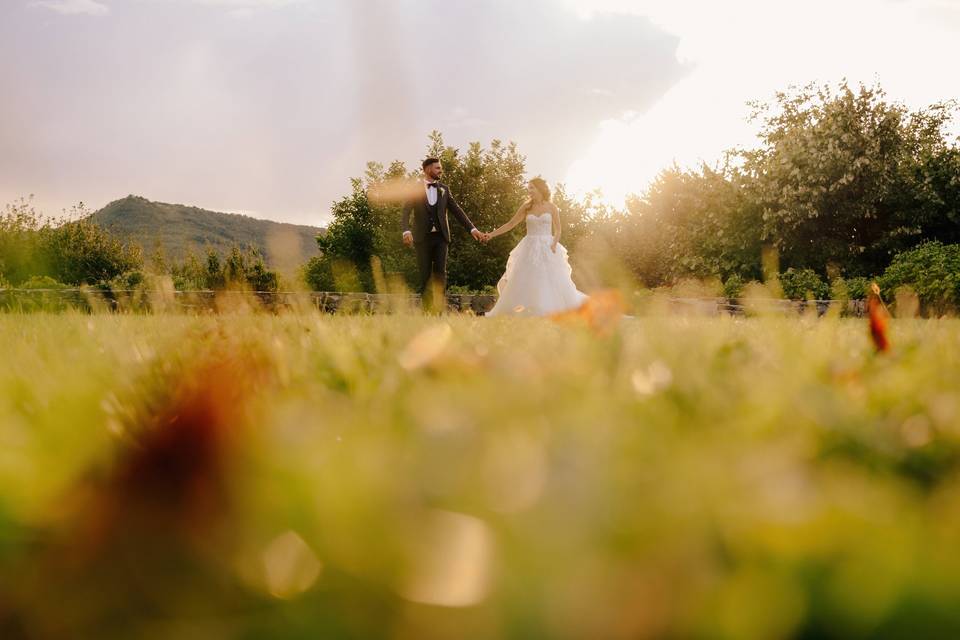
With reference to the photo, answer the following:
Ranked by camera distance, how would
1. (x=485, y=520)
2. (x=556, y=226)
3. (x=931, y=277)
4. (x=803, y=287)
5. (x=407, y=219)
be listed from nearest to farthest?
1. (x=485, y=520)
2. (x=407, y=219)
3. (x=556, y=226)
4. (x=931, y=277)
5. (x=803, y=287)

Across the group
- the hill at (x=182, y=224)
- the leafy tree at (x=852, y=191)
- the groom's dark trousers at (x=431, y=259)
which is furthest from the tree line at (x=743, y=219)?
the hill at (x=182, y=224)

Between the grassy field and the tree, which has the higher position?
the tree

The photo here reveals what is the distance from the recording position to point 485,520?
563mm

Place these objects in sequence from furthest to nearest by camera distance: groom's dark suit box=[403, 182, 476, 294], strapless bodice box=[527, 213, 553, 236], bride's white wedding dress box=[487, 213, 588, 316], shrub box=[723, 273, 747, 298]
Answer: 1. shrub box=[723, 273, 747, 298]
2. strapless bodice box=[527, 213, 553, 236]
3. bride's white wedding dress box=[487, 213, 588, 316]
4. groom's dark suit box=[403, 182, 476, 294]

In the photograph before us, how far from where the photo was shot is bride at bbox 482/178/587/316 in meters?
12.5

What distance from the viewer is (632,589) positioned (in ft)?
1.62

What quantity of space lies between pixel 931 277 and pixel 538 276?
10.2m

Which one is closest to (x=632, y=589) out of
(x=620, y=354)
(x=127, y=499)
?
(x=127, y=499)

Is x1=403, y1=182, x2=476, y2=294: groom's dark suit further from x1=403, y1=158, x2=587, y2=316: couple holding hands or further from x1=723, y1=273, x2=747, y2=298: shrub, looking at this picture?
x1=723, y1=273, x2=747, y2=298: shrub

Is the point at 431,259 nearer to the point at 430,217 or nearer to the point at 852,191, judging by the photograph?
the point at 430,217

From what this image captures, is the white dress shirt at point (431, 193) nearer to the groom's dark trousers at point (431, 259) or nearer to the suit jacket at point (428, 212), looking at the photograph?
the suit jacket at point (428, 212)

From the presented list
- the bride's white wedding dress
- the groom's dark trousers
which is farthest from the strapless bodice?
the groom's dark trousers

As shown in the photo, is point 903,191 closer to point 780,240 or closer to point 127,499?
point 780,240

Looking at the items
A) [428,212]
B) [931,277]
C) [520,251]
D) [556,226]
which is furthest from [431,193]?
[931,277]
